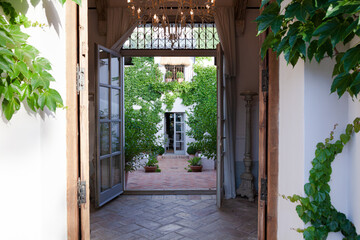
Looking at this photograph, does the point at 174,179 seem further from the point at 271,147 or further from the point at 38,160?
the point at 38,160

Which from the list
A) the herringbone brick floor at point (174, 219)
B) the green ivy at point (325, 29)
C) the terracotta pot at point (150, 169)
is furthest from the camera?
the terracotta pot at point (150, 169)

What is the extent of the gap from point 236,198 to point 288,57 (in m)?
4.42

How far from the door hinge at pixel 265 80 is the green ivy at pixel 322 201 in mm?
557

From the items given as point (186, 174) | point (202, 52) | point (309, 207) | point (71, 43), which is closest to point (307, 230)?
point (309, 207)

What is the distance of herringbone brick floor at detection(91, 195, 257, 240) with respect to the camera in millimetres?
3842

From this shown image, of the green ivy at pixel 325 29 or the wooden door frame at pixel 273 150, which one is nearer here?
the green ivy at pixel 325 29

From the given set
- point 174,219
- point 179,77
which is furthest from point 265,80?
point 179,77

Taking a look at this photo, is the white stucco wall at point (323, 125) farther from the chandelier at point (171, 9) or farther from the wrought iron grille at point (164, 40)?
the wrought iron grille at point (164, 40)

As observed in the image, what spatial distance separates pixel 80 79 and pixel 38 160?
52cm

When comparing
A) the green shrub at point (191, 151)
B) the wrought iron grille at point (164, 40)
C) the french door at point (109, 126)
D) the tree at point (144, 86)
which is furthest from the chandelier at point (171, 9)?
the green shrub at point (191, 151)

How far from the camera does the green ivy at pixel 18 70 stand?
129cm

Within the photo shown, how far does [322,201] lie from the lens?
1.66 meters

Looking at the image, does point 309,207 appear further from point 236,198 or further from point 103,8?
point 103,8

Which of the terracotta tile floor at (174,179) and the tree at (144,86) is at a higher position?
the tree at (144,86)
